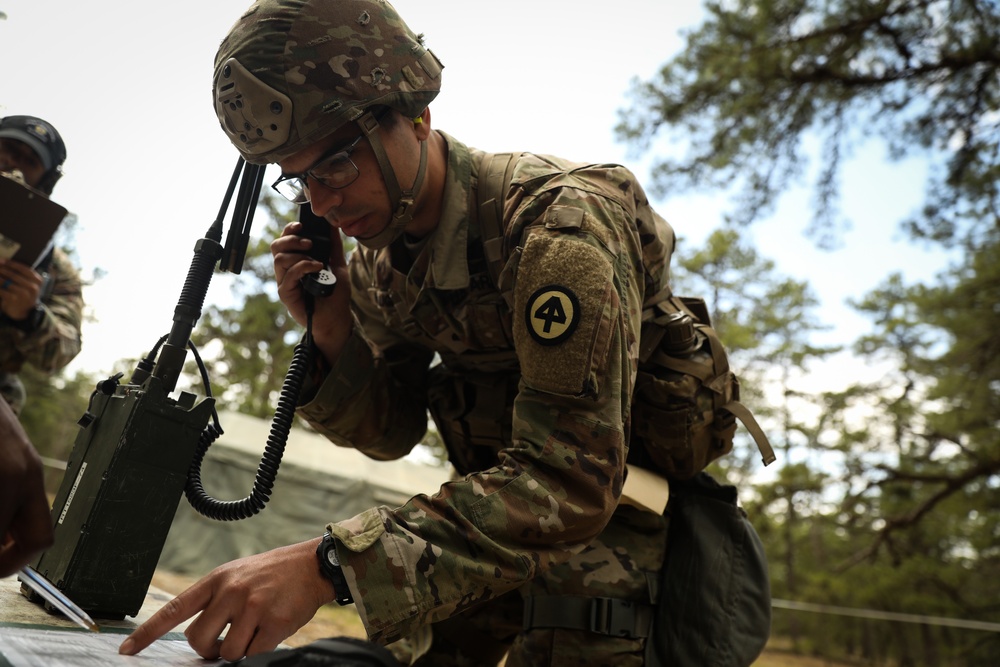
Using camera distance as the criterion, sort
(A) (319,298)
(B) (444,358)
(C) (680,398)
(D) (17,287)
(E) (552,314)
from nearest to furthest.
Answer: (E) (552,314) → (C) (680,398) → (A) (319,298) → (B) (444,358) → (D) (17,287)

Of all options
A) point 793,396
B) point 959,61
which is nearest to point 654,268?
point 959,61

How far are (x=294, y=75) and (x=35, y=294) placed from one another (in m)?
2.18

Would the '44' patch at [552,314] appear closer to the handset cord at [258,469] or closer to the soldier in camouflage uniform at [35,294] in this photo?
the handset cord at [258,469]

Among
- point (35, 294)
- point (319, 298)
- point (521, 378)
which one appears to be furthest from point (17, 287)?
point (521, 378)

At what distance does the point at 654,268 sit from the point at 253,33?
1.20 metres

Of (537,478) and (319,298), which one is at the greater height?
(319,298)

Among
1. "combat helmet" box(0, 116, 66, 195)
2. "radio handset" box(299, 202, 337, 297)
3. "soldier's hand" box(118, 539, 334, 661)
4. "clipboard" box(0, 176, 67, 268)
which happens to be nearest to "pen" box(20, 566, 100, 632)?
"soldier's hand" box(118, 539, 334, 661)

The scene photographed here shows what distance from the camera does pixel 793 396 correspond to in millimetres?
23422

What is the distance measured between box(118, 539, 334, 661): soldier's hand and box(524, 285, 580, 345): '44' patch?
638mm

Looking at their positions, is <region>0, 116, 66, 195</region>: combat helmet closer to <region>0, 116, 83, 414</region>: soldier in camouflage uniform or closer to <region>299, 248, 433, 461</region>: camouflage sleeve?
<region>0, 116, 83, 414</region>: soldier in camouflage uniform

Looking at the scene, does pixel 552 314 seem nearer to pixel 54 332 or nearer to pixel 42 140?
pixel 42 140

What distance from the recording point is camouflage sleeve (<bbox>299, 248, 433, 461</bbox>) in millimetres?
2281

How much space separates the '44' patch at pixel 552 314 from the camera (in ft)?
4.85

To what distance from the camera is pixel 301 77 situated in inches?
73.8
